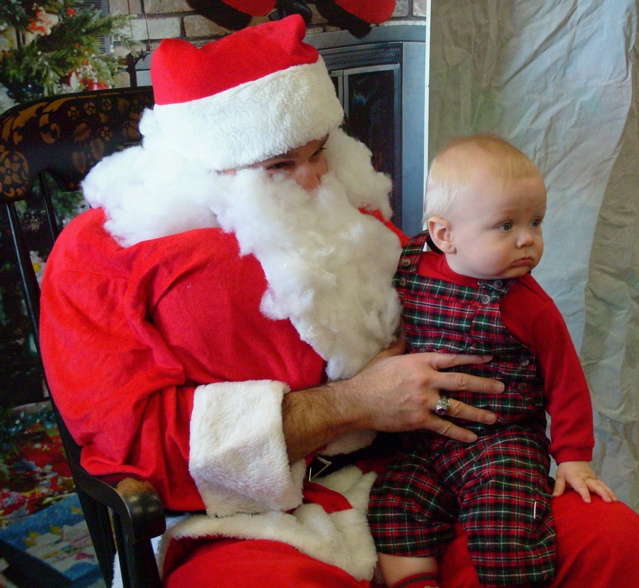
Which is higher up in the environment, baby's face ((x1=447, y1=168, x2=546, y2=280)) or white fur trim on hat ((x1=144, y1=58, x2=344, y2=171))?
white fur trim on hat ((x1=144, y1=58, x2=344, y2=171))

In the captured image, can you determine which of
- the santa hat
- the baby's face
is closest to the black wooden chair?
the santa hat

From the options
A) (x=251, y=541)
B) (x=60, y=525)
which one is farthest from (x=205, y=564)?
(x=60, y=525)

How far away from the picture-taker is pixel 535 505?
1133 mm

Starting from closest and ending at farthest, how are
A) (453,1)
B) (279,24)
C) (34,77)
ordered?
(279,24) → (34,77) → (453,1)

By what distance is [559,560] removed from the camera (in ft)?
3.67

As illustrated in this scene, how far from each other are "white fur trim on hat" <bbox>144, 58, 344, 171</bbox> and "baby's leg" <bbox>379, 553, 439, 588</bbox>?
30.9 inches

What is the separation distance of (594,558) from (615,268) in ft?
3.52

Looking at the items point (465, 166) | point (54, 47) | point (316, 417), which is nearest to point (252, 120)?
point (465, 166)

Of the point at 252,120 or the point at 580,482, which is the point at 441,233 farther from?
the point at 580,482

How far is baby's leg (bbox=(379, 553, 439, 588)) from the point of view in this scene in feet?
3.87

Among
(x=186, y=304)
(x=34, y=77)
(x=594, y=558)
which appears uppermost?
(x=34, y=77)

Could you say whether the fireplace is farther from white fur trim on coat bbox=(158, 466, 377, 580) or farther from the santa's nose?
white fur trim on coat bbox=(158, 466, 377, 580)

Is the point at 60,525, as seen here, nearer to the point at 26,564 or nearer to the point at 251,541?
the point at 26,564

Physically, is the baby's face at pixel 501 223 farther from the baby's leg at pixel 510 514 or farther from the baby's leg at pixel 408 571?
the baby's leg at pixel 408 571
